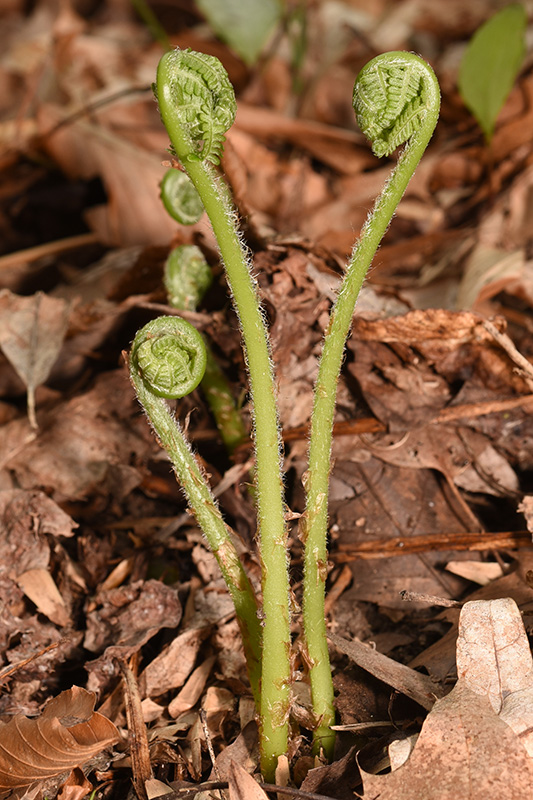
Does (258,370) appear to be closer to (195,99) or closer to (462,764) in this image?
(195,99)

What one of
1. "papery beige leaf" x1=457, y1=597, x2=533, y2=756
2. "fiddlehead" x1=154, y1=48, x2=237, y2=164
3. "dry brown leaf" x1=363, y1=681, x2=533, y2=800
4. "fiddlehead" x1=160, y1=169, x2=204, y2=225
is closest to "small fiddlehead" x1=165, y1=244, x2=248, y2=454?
"fiddlehead" x1=160, y1=169, x2=204, y2=225

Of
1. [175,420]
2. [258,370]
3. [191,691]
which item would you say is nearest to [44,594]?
[191,691]

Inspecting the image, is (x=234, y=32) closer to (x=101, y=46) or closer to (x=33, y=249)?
(x=33, y=249)

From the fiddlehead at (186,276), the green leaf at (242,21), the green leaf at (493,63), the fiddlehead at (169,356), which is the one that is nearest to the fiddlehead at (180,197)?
the fiddlehead at (186,276)

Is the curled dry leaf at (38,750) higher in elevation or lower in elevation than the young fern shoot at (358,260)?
lower

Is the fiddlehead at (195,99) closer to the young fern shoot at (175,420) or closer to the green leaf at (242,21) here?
the young fern shoot at (175,420)

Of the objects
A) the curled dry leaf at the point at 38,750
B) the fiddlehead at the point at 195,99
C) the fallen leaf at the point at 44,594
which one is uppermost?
the fiddlehead at the point at 195,99

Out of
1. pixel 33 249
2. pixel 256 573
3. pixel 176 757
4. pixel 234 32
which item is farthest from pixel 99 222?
pixel 176 757

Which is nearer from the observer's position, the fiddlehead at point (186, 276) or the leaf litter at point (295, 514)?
the leaf litter at point (295, 514)
